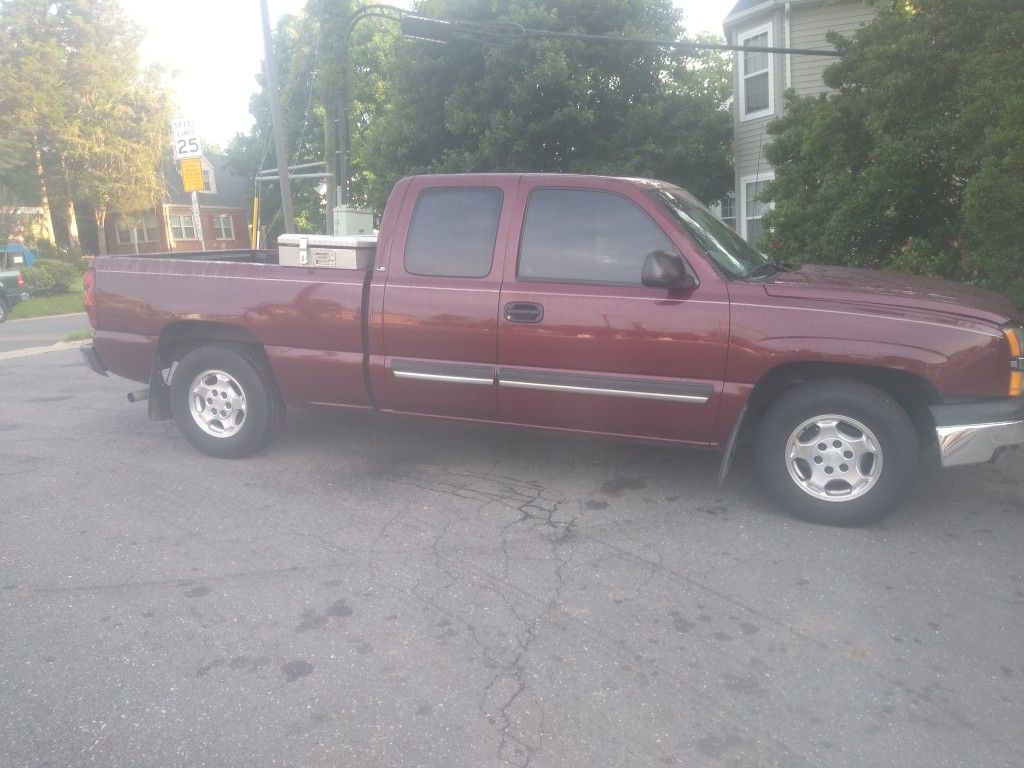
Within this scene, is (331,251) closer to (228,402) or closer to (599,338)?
(228,402)

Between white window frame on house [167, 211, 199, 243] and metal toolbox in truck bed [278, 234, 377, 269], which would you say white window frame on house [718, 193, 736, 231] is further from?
white window frame on house [167, 211, 199, 243]

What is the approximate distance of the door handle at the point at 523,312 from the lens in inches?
194

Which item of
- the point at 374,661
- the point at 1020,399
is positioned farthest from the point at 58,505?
the point at 1020,399

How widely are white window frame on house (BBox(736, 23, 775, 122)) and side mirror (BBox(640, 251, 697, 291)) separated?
14796 millimetres

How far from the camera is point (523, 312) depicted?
16.3 ft

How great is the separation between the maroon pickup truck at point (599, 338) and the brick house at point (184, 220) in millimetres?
38850

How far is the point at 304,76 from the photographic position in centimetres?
3788

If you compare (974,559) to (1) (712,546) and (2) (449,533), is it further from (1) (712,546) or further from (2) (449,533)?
(2) (449,533)

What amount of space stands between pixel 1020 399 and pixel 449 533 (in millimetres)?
3066

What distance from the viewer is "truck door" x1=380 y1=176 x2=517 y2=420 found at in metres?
5.11

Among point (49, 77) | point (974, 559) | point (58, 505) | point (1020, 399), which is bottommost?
point (974, 559)

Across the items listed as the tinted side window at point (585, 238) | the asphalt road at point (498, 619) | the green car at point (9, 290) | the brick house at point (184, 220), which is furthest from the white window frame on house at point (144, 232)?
the tinted side window at point (585, 238)

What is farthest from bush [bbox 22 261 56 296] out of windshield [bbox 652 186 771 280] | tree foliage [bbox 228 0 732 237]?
windshield [bbox 652 186 771 280]

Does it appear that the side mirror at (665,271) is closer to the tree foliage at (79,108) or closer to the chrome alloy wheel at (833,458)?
the chrome alloy wheel at (833,458)
